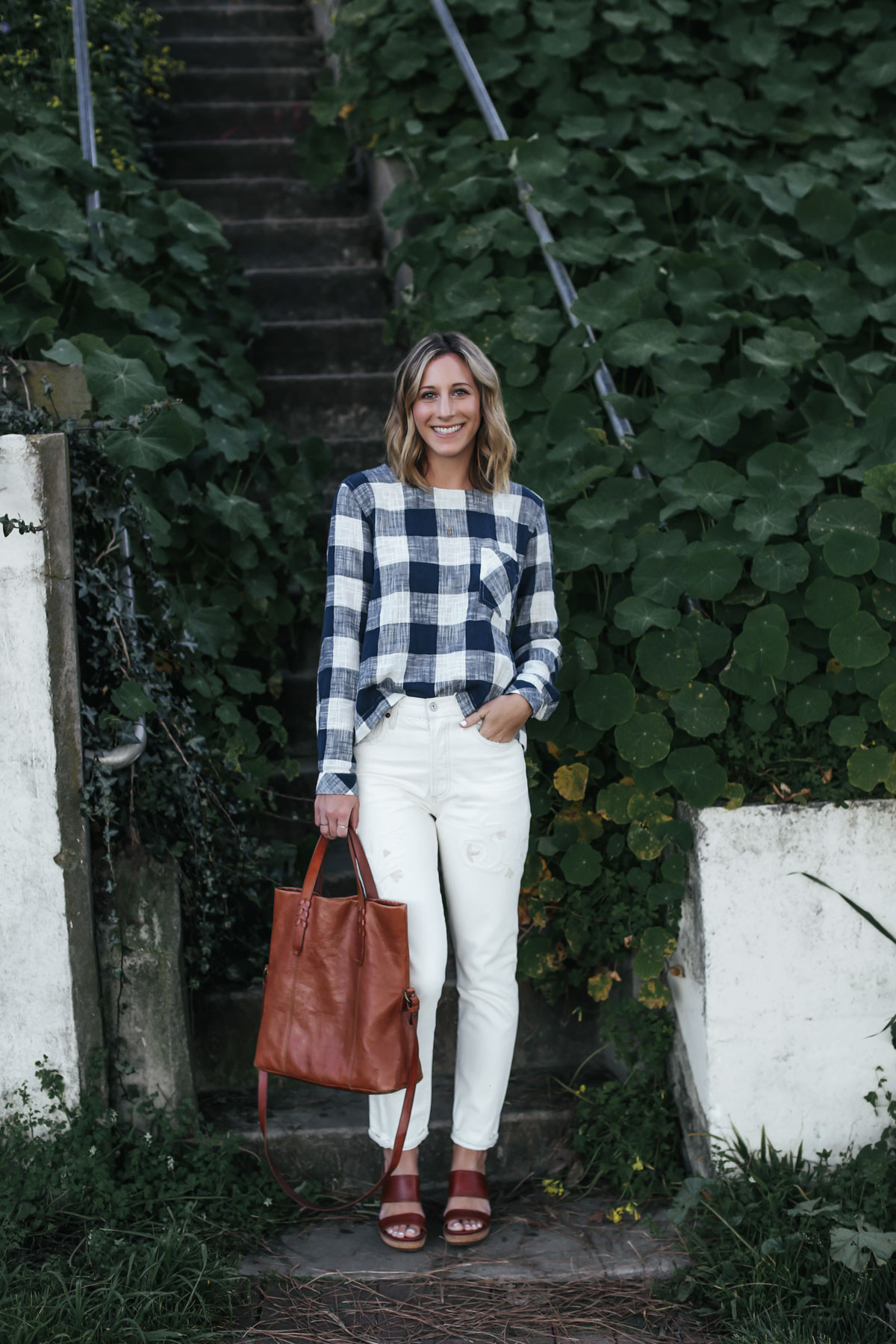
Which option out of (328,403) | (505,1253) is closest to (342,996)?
(505,1253)

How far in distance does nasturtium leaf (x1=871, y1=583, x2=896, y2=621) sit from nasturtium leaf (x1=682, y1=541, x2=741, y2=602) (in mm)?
288

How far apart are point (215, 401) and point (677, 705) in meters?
1.67

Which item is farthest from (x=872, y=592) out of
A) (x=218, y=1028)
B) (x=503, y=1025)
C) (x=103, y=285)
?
(x=103, y=285)

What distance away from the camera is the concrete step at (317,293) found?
165 inches

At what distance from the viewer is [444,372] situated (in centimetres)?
209

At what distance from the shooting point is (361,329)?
4.04 metres

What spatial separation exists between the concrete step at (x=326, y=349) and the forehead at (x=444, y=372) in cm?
197

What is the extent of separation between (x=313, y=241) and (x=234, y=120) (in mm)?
944

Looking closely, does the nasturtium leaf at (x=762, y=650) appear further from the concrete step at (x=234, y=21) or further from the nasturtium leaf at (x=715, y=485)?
the concrete step at (x=234, y=21)

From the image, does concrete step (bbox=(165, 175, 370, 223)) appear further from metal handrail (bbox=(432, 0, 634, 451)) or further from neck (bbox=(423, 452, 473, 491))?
neck (bbox=(423, 452, 473, 491))

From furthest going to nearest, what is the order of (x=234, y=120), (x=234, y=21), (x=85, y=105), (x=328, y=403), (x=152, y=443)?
(x=234, y=21), (x=234, y=120), (x=328, y=403), (x=85, y=105), (x=152, y=443)

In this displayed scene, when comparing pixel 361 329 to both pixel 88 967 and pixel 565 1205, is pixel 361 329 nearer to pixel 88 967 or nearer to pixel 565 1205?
pixel 88 967

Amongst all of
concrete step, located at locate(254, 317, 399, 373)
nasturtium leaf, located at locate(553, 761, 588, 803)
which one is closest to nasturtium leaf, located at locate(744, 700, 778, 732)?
nasturtium leaf, located at locate(553, 761, 588, 803)

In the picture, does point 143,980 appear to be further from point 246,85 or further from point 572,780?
point 246,85
